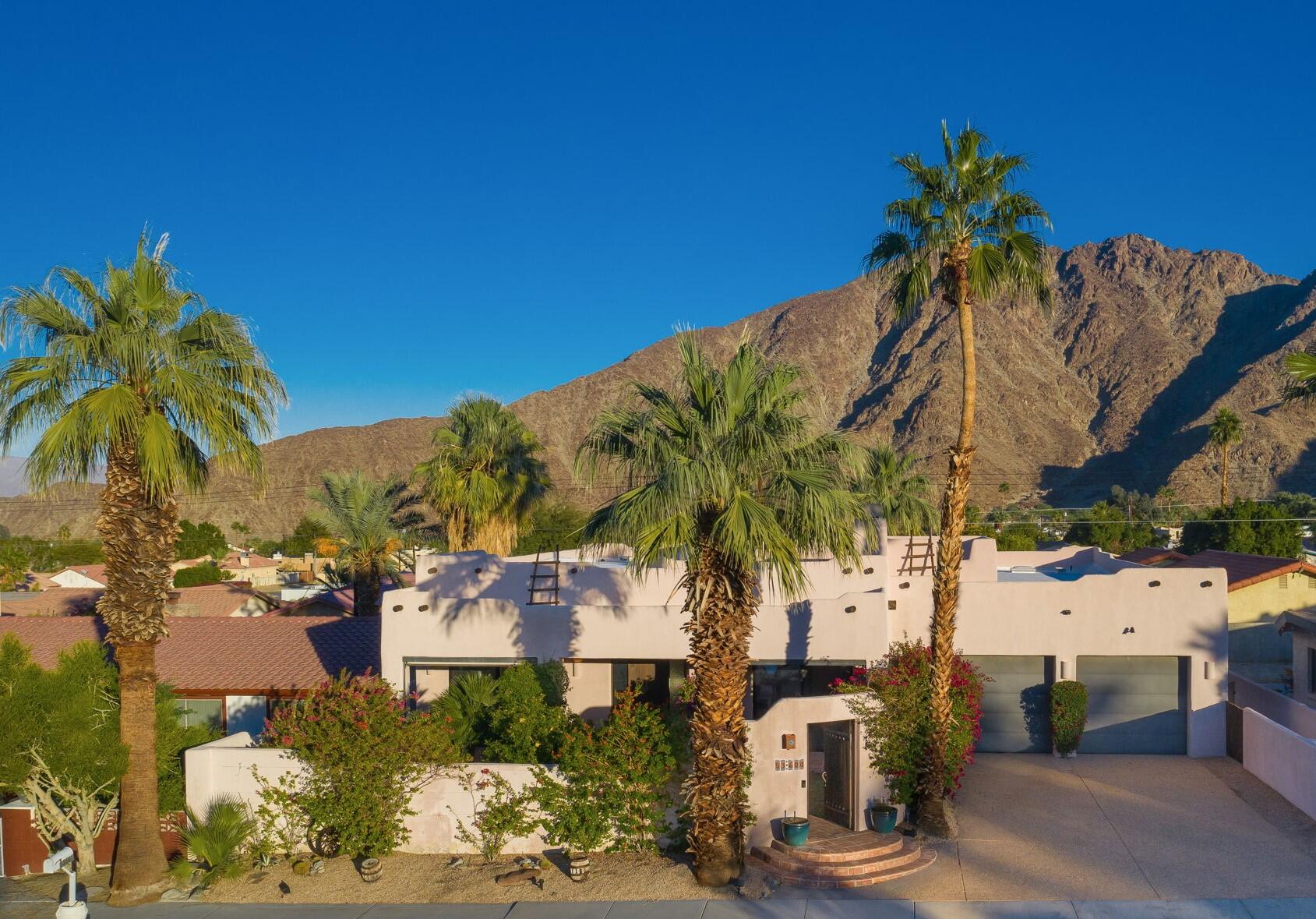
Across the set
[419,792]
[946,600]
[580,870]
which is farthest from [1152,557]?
[419,792]

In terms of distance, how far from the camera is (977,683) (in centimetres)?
1980

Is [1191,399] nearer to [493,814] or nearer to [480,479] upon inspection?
[480,479]

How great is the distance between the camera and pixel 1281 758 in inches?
722

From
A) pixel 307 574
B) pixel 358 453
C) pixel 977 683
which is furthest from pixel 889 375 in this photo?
pixel 977 683

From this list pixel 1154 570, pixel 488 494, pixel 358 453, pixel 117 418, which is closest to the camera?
pixel 117 418

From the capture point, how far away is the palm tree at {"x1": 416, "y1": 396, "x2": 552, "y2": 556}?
109ft

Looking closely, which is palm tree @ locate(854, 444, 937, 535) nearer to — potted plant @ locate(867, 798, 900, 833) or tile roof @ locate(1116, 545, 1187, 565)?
tile roof @ locate(1116, 545, 1187, 565)

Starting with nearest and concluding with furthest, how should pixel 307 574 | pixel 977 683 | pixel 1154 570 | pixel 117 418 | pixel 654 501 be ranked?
pixel 654 501
pixel 117 418
pixel 977 683
pixel 1154 570
pixel 307 574

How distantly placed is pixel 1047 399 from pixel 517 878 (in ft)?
498

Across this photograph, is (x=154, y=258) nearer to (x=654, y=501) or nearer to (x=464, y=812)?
(x=654, y=501)

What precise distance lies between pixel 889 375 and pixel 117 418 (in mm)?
157230

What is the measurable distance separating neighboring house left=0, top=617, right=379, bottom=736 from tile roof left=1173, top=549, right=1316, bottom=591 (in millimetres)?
21511

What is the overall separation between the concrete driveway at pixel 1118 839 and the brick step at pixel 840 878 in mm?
171

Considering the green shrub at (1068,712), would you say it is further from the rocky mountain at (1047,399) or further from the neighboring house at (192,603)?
the rocky mountain at (1047,399)
